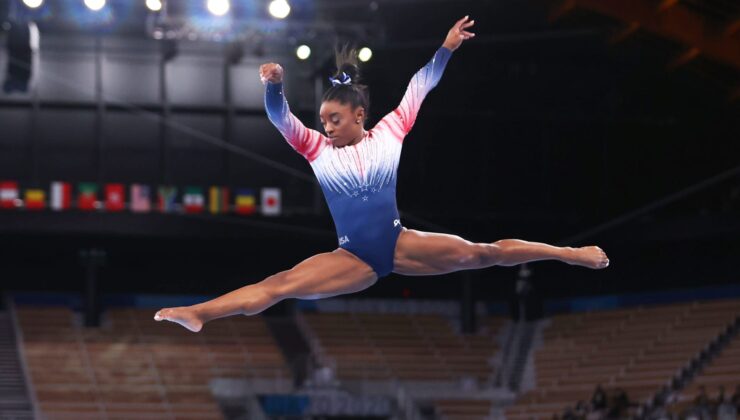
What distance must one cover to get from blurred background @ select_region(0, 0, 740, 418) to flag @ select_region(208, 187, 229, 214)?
0.17 feet

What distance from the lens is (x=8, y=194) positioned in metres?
26.5

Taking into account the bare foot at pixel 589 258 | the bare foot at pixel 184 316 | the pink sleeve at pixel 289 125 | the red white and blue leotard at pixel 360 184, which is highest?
the pink sleeve at pixel 289 125

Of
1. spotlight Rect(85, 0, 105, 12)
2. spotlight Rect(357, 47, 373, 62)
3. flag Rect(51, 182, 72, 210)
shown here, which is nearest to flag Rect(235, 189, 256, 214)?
flag Rect(51, 182, 72, 210)

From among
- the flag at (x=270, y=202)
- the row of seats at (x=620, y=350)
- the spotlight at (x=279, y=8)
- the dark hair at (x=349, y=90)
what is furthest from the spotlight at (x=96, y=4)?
the dark hair at (x=349, y=90)

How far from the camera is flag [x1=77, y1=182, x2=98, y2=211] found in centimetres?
2677

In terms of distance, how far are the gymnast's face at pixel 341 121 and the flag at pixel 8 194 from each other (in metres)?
20.0

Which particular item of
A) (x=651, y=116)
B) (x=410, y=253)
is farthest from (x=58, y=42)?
(x=410, y=253)

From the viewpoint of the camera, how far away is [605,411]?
74.9 feet

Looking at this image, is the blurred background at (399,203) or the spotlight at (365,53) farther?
the blurred background at (399,203)

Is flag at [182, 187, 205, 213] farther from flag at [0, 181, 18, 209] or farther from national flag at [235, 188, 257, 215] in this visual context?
flag at [0, 181, 18, 209]

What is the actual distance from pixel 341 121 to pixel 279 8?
15599mm

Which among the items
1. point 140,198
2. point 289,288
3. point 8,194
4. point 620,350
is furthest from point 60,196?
point 289,288

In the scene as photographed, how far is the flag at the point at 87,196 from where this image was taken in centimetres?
2677

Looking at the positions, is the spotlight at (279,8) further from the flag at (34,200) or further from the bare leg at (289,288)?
the bare leg at (289,288)
